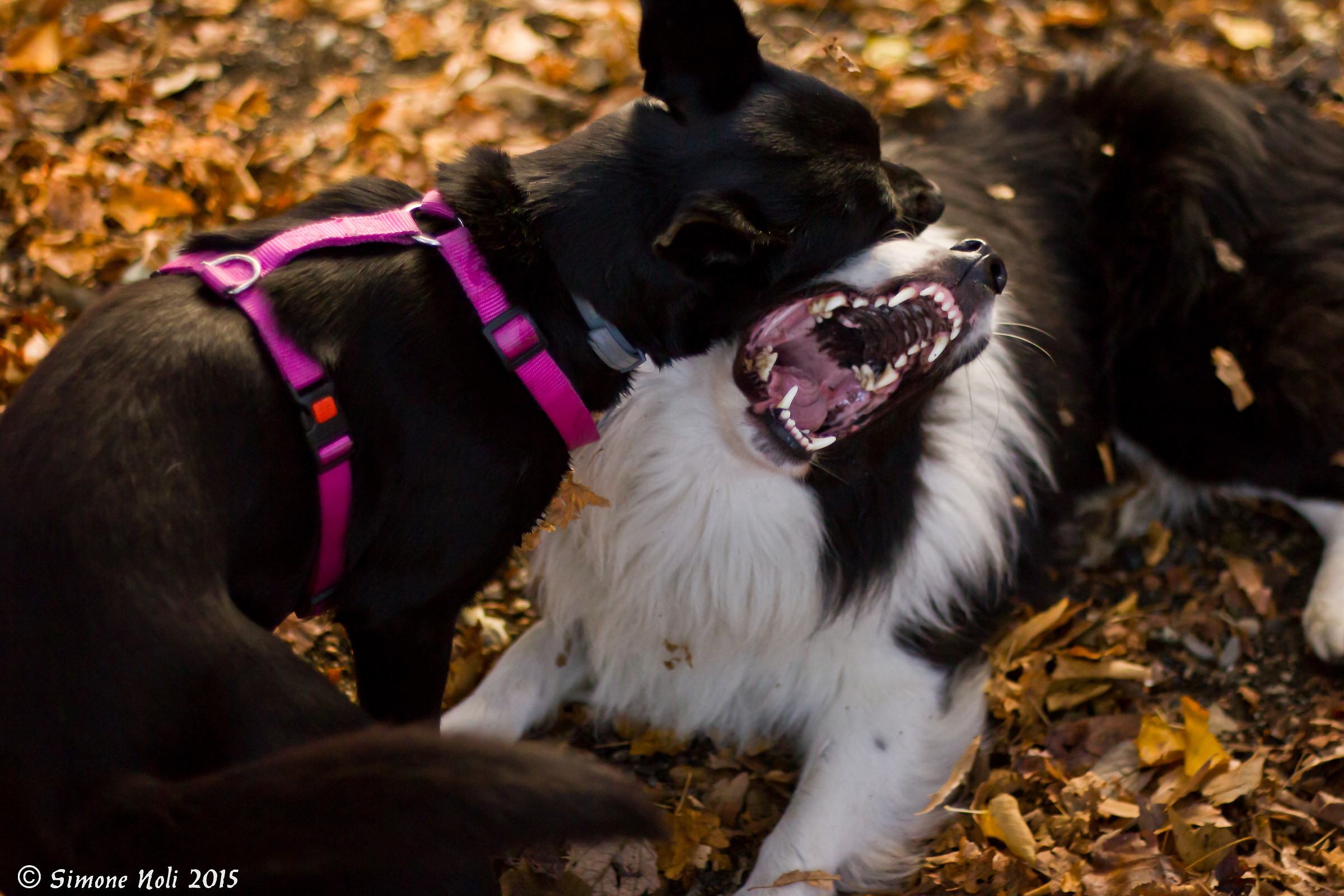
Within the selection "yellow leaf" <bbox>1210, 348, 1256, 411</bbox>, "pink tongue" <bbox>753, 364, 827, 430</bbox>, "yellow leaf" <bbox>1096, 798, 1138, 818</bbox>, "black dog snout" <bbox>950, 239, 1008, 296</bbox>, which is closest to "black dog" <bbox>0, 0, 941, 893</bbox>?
"black dog snout" <bbox>950, 239, 1008, 296</bbox>

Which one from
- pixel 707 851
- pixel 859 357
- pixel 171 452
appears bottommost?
pixel 707 851

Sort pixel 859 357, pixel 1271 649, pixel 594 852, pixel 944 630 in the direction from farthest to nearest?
1. pixel 1271 649
2. pixel 944 630
3. pixel 594 852
4. pixel 859 357

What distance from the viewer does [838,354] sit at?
1.99 metres

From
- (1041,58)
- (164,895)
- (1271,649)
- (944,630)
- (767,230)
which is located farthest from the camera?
(1041,58)

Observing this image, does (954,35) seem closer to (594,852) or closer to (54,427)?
(594,852)

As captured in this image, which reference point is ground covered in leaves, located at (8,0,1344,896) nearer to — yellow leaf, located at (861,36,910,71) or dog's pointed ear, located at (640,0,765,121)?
yellow leaf, located at (861,36,910,71)

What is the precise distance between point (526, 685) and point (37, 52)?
8.75 ft

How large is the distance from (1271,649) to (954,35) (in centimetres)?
244

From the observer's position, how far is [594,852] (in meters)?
2.22

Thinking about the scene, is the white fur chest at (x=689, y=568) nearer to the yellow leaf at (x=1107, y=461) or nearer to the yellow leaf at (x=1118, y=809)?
the yellow leaf at (x=1118, y=809)

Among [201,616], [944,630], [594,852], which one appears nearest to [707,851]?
[594,852]

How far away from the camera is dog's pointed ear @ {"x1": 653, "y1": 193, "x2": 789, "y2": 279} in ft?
5.35

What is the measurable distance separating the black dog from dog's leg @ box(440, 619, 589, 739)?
426 millimetres

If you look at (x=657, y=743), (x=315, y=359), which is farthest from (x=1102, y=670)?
(x=315, y=359)
